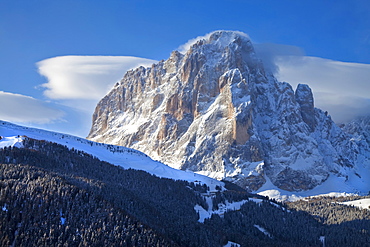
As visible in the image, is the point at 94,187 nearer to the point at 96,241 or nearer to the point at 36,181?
the point at 36,181

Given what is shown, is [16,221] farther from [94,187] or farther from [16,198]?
[94,187]

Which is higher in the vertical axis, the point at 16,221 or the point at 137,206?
the point at 137,206

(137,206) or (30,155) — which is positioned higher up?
(30,155)

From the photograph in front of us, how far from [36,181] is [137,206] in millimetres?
32379

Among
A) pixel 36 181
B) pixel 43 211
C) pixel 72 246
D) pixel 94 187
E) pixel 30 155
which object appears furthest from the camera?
pixel 30 155

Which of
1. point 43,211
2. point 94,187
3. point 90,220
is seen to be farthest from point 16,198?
point 94,187

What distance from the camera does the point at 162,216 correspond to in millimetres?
176875

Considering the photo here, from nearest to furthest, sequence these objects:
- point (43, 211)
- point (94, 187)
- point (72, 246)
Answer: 1. point (72, 246)
2. point (43, 211)
3. point (94, 187)

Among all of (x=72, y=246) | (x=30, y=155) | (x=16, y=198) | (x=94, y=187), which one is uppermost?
(x=30, y=155)

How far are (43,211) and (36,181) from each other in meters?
18.1

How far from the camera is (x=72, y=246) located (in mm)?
129500

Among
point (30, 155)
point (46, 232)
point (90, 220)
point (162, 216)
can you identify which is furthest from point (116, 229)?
point (30, 155)

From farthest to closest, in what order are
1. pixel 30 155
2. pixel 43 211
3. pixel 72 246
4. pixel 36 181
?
pixel 30 155, pixel 36 181, pixel 43 211, pixel 72 246

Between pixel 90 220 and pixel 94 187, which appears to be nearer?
pixel 90 220
